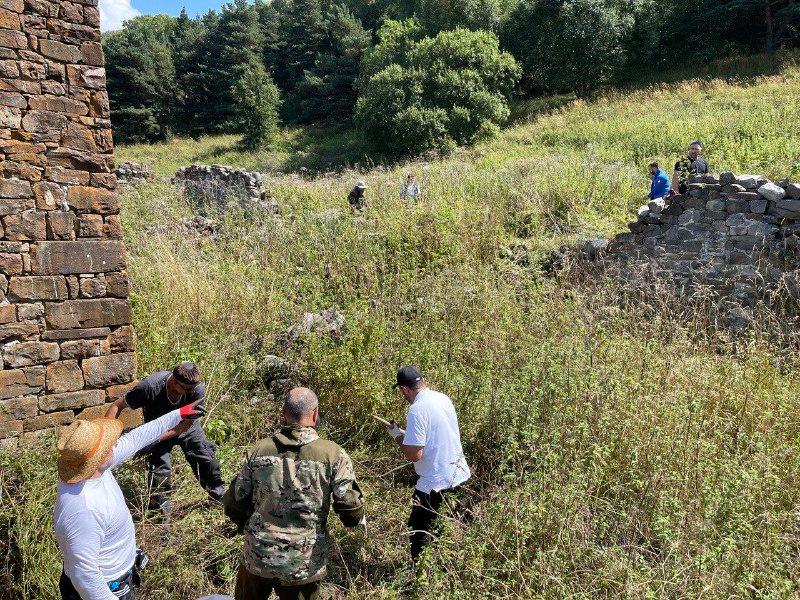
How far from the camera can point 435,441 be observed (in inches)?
139

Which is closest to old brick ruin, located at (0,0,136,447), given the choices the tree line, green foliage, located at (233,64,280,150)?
the tree line

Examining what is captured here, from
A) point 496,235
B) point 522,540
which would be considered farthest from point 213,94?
point 522,540

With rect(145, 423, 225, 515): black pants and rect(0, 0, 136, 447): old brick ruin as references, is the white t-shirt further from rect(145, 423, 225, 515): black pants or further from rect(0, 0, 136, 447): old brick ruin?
rect(0, 0, 136, 447): old brick ruin

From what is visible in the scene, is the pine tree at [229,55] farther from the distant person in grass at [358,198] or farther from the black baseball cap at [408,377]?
the black baseball cap at [408,377]

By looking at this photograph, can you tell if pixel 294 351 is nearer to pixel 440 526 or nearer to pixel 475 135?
pixel 440 526

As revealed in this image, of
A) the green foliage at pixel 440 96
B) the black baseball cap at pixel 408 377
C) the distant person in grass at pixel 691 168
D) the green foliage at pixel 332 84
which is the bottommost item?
the black baseball cap at pixel 408 377

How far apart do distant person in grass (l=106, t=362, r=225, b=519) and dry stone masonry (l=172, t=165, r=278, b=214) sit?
6.55 m

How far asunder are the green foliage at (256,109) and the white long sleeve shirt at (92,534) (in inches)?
1267

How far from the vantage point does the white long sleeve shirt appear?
2496mm

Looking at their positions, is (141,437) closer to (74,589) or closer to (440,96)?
(74,589)

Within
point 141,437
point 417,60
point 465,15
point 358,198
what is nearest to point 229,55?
point 465,15

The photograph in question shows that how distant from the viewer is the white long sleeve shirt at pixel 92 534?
250cm

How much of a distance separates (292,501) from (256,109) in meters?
33.7

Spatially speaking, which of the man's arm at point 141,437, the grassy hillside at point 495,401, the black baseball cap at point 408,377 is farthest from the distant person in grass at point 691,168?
the man's arm at point 141,437
